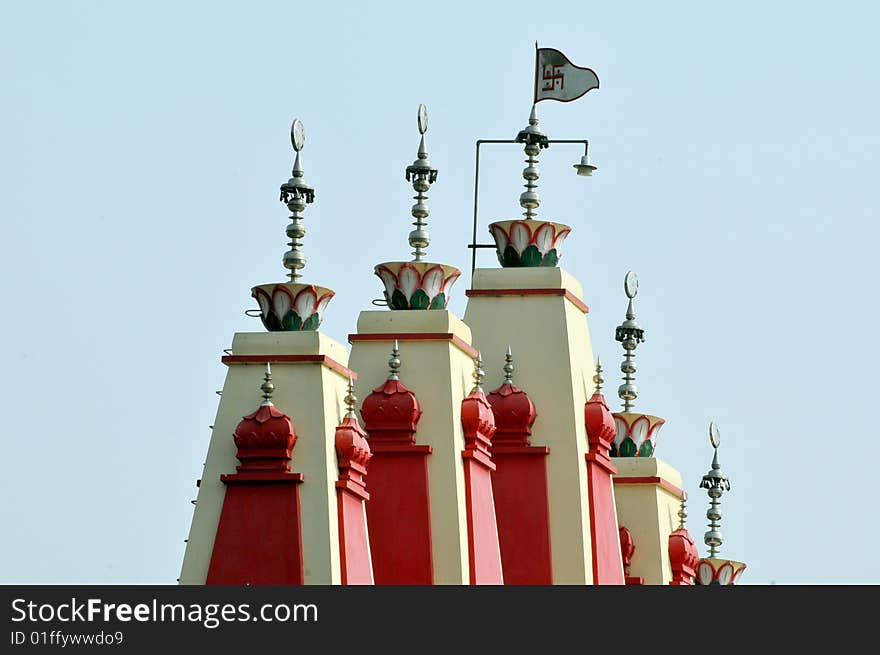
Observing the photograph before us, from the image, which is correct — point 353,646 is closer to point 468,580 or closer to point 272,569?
point 272,569

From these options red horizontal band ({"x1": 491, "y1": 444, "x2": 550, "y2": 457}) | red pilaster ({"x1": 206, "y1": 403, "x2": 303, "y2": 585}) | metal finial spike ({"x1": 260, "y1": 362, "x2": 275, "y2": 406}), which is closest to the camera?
red pilaster ({"x1": 206, "y1": 403, "x2": 303, "y2": 585})

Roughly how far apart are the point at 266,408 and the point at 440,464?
8.73 feet

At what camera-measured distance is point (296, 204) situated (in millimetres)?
32562

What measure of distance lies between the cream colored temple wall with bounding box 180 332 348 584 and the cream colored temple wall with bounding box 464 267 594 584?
439cm

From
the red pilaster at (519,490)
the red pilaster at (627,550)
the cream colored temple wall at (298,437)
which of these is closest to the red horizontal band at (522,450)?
the red pilaster at (519,490)

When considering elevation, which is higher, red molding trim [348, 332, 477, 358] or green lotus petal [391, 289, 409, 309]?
green lotus petal [391, 289, 409, 309]

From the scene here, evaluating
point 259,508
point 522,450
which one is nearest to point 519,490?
point 522,450

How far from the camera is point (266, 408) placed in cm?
3172

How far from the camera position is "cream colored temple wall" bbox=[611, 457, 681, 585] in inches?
1608

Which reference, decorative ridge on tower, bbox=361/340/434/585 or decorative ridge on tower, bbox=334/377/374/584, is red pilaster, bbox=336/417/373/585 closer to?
decorative ridge on tower, bbox=334/377/374/584

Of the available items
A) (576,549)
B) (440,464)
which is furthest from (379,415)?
(576,549)

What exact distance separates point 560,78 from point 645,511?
5.47m

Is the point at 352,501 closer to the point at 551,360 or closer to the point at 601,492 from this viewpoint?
the point at 551,360

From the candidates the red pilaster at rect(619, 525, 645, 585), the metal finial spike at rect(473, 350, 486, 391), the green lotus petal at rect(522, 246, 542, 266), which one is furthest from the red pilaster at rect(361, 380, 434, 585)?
the red pilaster at rect(619, 525, 645, 585)
